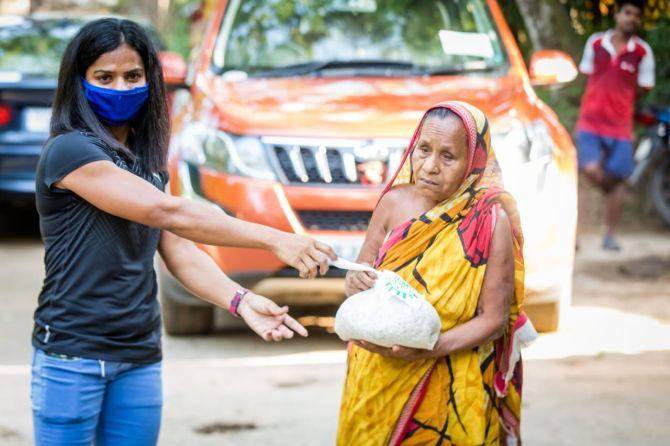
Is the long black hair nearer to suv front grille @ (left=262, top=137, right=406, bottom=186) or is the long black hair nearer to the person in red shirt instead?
suv front grille @ (left=262, top=137, right=406, bottom=186)

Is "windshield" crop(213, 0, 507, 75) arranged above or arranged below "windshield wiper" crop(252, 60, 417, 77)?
above

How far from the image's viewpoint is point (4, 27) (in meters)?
10.9

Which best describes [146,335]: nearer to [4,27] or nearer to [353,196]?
[353,196]

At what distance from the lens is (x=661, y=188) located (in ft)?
33.1

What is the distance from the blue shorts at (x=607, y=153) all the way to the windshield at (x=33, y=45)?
4400mm

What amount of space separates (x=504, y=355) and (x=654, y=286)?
17.5 ft

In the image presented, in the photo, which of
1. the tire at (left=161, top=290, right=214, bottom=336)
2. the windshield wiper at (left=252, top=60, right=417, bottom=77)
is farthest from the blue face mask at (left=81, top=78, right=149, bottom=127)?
the windshield wiper at (left=252, top=60, right=417, bottom=77)

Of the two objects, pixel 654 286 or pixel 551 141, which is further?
pixel 654 286

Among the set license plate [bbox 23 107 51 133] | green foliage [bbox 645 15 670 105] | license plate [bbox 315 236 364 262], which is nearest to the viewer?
license plate [bbox 315 236 364 262]

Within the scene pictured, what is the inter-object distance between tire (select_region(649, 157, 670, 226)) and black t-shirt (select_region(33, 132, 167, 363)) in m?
7.83

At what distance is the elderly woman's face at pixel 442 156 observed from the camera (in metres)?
2.89

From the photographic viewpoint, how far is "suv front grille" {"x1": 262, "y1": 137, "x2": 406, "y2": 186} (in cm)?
593

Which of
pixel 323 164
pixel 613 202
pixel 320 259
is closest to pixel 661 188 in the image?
pixel 613 202

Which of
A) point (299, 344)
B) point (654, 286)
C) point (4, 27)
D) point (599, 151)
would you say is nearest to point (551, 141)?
point (299, 344)
